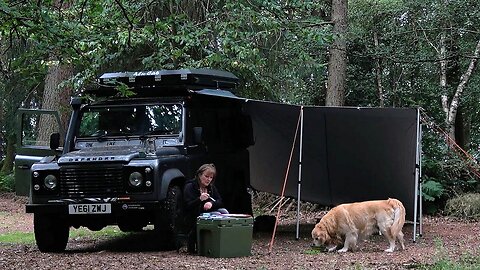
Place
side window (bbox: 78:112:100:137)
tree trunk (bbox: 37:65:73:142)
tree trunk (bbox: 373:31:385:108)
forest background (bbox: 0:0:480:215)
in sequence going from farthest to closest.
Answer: tree trunk (bbox: 37:65:73:142) → tree trunk (bbox: 373:31:385:108) → forest background (bbox: 0:0:480:215) → side window (bbox: 78:112:100:137)

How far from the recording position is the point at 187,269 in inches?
290

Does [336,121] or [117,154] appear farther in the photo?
[336,121]

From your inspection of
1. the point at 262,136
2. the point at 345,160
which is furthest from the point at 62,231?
the point at 345,160

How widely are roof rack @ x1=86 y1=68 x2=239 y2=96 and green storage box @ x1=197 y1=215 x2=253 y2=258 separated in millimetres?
2083

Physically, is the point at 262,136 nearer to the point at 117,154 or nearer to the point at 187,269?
the point at 117,154

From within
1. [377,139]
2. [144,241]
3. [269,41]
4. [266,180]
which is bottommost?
[144,241]

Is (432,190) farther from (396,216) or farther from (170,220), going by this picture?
(170,220)

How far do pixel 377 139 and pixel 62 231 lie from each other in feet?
15.9

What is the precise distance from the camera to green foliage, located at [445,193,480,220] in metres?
14.0

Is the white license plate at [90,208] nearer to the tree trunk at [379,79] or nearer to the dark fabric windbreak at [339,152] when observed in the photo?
the dark fabric windbreak at [339,152]

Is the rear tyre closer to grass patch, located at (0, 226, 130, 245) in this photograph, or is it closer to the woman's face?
the woman's face

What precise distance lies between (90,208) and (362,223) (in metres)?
3.43

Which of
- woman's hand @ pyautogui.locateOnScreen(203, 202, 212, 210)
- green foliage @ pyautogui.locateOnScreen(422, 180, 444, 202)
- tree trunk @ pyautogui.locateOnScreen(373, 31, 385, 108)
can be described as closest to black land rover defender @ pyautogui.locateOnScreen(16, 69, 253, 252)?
woman's hand @ pyautogui.locateOnScreen(203, 202, 212, 210)

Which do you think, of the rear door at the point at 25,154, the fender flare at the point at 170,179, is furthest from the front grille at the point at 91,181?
the rear door at the point at 25,154
